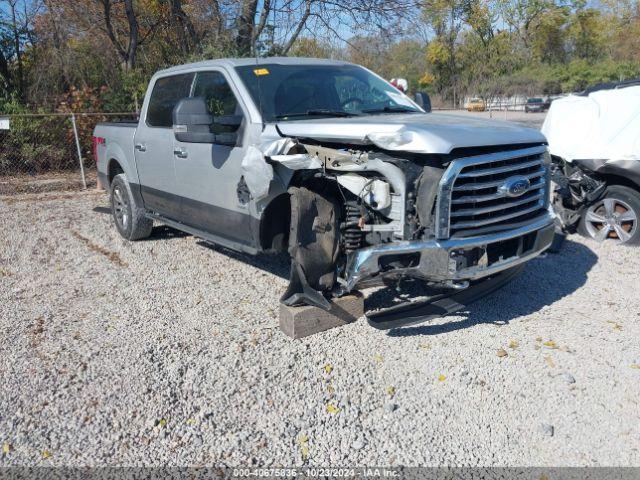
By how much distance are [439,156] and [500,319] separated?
5.45 feet

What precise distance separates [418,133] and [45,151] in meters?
11.7

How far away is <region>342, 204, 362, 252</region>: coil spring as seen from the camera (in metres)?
4.22

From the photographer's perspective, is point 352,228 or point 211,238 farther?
point 211,238

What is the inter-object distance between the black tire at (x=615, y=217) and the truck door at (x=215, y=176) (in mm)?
4326

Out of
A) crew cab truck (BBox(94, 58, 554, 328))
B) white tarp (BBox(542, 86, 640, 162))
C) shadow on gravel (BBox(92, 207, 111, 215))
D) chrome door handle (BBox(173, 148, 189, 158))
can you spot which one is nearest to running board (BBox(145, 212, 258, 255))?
crew cab truck (BBox(94, 58, 554, 328))

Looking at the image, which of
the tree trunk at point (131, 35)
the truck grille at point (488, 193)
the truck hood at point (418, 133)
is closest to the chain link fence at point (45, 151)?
the tree trunk at point (131, 35)

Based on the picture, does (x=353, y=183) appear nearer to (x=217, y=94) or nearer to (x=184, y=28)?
(x=217, y=94)

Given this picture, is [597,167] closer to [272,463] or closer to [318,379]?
[318,379]

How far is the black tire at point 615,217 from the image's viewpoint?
6582 millimetres

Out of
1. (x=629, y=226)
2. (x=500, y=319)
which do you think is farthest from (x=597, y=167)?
(x=500, y=319)

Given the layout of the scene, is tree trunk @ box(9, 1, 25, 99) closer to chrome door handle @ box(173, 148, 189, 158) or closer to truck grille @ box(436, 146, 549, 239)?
chrome door handle @ box(173, 148, 189, 158)

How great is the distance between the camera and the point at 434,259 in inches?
153

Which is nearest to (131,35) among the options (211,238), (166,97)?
(166,97)

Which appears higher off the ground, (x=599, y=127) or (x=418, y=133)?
(x=418, y=133)
